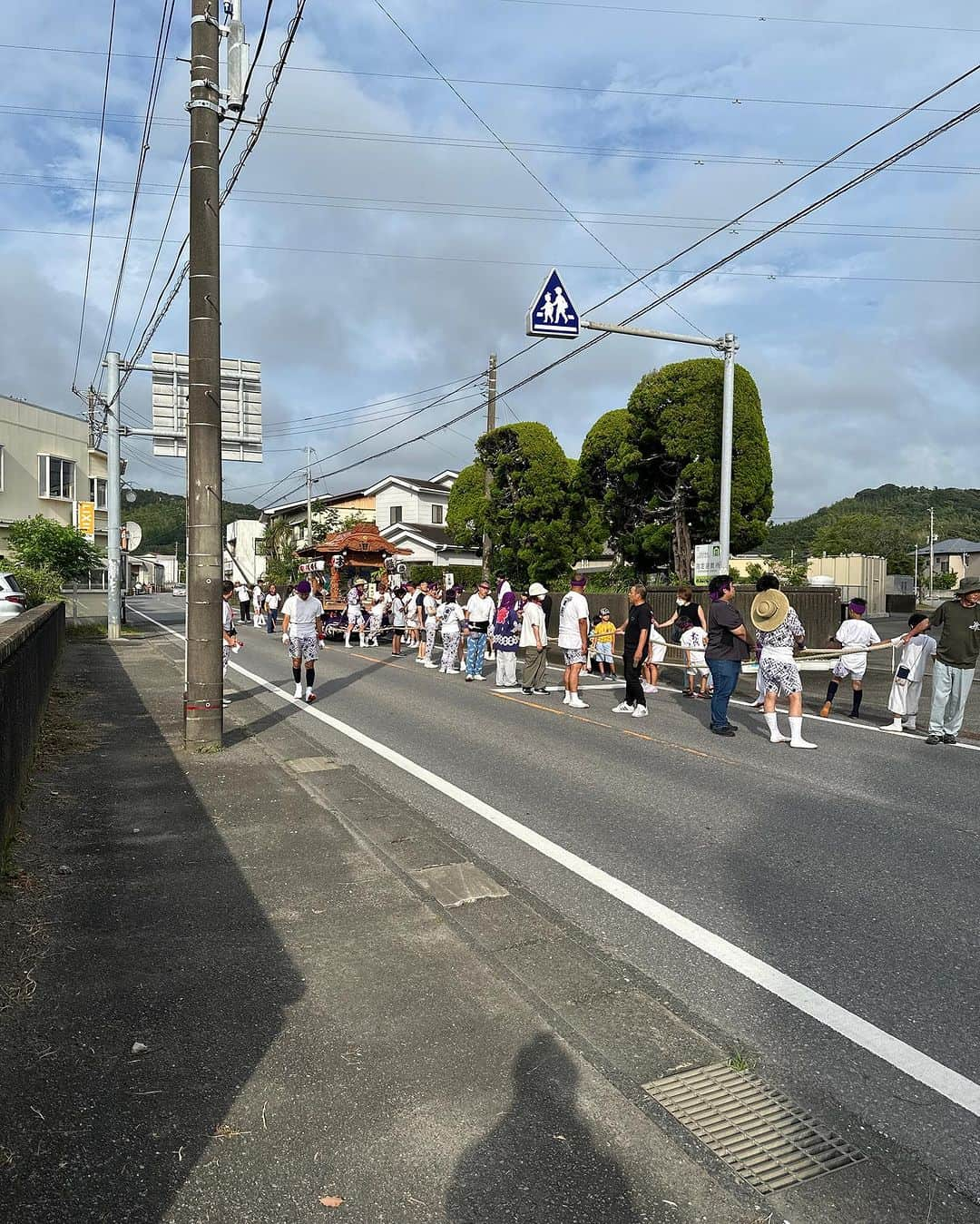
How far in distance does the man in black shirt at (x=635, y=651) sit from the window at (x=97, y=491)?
36.6m

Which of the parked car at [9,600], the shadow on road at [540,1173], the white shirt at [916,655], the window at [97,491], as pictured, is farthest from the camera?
the window at [97,491]

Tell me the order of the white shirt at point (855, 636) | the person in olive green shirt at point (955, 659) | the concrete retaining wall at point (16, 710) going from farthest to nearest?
the white shirt at point (855, 636) < the person in olive green shirt at point (955, 659) < the concrete retaining wall at point (16, 710)

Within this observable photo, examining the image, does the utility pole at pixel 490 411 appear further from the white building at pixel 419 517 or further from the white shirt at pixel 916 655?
the white shirt at pixel 916 655

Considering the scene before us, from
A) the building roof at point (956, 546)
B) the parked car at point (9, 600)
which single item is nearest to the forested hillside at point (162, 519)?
the building roof at point (956, 546)

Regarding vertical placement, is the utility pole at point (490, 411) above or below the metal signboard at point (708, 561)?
above

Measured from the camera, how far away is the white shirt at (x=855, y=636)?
38.5ft

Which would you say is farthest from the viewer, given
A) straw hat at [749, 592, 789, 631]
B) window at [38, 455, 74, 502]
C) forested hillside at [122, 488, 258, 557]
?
forested hillside at [122, 488, 258, 557]

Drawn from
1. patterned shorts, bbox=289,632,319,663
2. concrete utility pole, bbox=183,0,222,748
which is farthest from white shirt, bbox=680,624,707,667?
concrete utility pole, bbox=183,0,222,748

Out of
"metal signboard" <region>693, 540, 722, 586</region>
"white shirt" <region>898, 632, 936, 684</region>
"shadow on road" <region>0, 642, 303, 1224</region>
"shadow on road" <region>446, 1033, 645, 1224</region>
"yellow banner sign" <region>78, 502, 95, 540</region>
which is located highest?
"yellow banner sign" <region>78, 502, 95, 540</region>

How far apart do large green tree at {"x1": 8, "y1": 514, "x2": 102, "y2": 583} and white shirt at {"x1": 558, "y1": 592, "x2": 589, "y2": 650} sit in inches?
795

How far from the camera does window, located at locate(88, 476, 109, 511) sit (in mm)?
42625

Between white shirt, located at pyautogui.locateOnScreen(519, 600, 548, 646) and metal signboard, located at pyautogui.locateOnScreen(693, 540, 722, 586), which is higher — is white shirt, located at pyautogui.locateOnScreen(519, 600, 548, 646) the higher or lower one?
the lower one

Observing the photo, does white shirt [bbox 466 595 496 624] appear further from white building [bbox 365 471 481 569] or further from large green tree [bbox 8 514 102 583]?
white building [bbox 365 471 481 569]

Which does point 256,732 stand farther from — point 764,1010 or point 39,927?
point 764,1010
